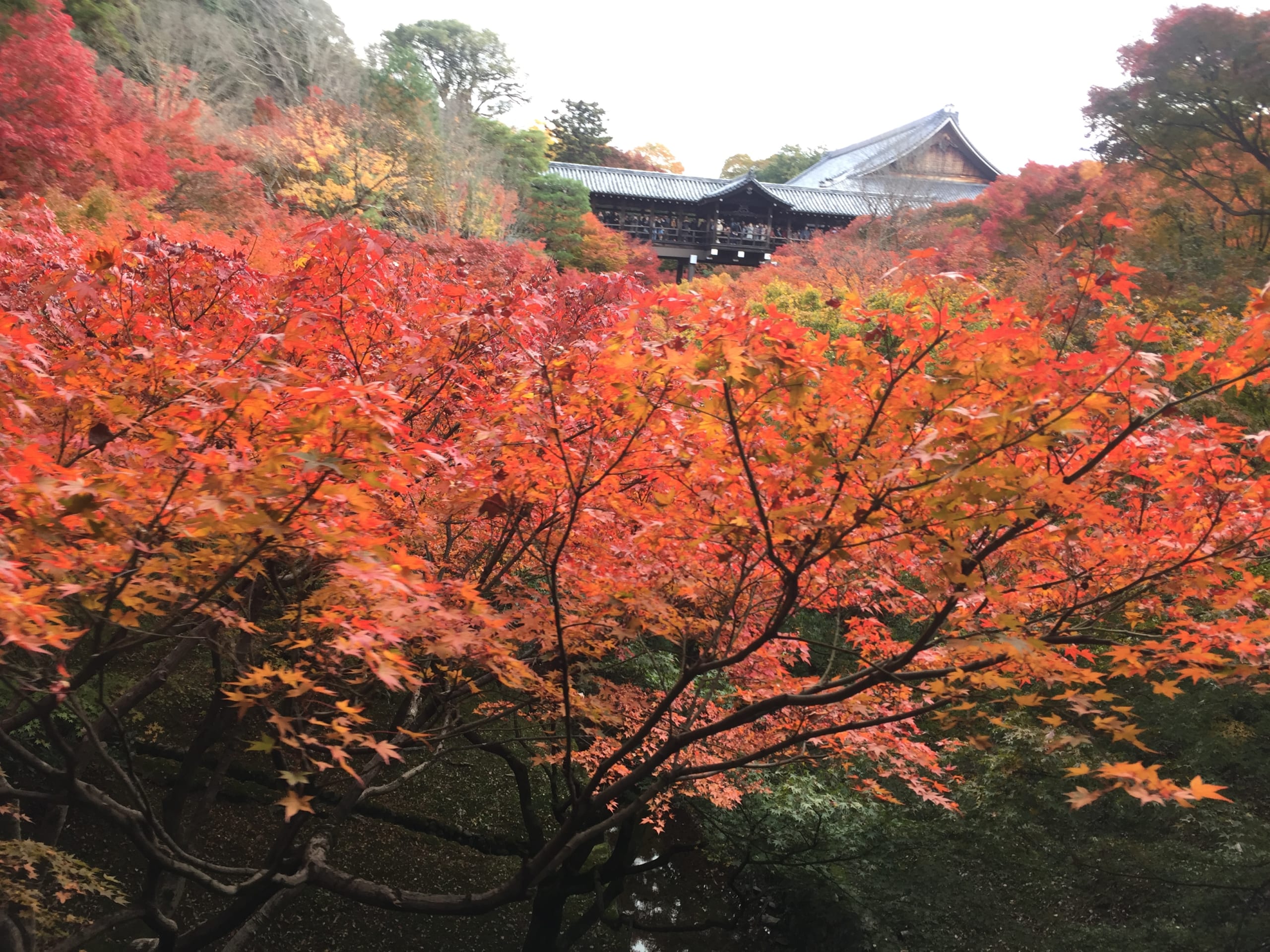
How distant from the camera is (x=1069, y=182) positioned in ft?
52.2

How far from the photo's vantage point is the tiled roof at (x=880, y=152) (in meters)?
36.5

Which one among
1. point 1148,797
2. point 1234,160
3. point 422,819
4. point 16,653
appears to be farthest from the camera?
point 1234,160

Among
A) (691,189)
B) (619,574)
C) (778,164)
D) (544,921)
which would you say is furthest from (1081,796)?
(778,164)

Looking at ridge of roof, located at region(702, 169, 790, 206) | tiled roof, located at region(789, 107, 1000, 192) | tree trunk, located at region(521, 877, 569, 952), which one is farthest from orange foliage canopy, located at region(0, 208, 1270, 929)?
tiled roof, located at region(789, 107, 1000, 192)

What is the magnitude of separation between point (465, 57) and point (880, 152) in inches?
758

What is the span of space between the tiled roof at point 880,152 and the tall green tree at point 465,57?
47.5 ft

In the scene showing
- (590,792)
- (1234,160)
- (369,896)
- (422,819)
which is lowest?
(422,819)

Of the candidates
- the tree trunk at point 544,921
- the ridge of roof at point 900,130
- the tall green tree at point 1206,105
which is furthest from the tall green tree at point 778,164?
the tree trunk at point 544,921

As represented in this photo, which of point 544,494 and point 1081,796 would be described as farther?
point 544,494

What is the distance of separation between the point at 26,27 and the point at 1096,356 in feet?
49.8

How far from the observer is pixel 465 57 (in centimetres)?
3059

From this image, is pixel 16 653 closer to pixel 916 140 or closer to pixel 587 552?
pixel 587 552

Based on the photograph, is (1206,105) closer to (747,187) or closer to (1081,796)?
(1081,796)

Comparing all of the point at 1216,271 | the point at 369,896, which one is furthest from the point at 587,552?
the point at 1216,271
